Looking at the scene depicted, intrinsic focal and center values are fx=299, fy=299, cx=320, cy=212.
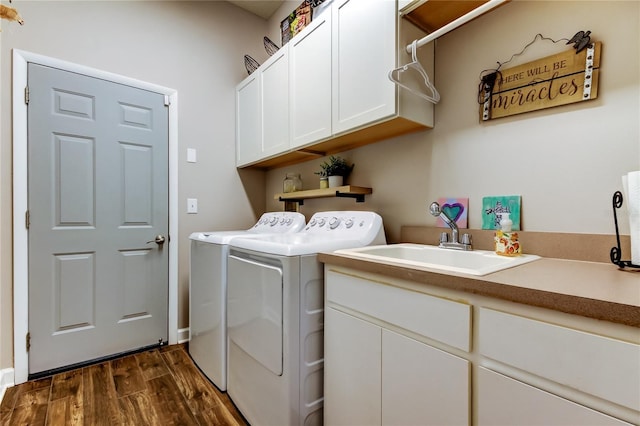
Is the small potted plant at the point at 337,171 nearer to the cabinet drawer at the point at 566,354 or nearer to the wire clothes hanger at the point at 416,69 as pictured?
the wire clothes hanger at the point at 416,69

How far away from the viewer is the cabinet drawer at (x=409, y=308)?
2.72 ft

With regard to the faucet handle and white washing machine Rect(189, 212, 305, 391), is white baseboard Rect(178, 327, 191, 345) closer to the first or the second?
white washing machine Rect(189, 212, 305, 391)

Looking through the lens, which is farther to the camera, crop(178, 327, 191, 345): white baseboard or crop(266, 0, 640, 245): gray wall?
crop(178, 327, 191, 345): white baseboard

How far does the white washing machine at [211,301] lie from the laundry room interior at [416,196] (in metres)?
0.05

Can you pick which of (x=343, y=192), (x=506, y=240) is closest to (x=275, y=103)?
(x=343, y=192)

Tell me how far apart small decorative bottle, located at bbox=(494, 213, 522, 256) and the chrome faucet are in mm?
144

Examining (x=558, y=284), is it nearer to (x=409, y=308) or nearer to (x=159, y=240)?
(x=409, y=308)

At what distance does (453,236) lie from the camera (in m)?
1.39

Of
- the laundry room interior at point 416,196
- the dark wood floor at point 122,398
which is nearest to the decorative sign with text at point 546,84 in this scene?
the laundry room interior at point 416,196

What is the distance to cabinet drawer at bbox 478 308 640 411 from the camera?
0.58 meters

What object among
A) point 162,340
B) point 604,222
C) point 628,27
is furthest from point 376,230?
point 162,340

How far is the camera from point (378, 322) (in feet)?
3.45

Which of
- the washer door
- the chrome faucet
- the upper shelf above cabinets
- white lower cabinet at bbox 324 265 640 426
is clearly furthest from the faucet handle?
the upper shelf above cabinets

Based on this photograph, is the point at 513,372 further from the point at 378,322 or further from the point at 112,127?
the point at 112,127
